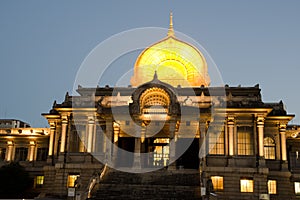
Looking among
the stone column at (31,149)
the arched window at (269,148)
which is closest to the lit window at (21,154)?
the stone column at (31,149)

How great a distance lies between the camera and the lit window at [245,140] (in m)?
Answer: 41.9

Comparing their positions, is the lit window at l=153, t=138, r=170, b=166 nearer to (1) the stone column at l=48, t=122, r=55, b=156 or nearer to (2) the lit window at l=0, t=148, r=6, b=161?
(1) the stone column at l=48, t=122, r=55, b=156

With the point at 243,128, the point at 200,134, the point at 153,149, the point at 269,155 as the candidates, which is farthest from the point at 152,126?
the point at 269,155

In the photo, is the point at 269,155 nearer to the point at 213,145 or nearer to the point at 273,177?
the point at 273,177

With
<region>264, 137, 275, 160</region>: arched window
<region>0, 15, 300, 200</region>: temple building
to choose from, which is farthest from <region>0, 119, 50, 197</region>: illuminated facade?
<region>264, 137, 275, 160</region>: arched window

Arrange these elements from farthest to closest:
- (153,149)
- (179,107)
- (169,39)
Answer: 1. (169,39)
2. (153,149)
3. (179,107)

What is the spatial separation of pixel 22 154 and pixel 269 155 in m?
32.8

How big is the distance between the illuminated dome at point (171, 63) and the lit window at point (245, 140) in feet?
42.3

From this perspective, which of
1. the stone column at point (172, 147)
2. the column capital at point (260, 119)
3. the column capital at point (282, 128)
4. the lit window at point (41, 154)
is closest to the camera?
the stone column at point (172, 147)

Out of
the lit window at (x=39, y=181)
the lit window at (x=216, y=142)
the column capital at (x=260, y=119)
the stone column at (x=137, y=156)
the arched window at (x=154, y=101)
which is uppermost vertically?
the arched window at (x=154, y=101)

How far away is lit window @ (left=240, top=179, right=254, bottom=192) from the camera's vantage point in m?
40.1

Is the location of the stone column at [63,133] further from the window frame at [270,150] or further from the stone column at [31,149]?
the window frame at [270,150]

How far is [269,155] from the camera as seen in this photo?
4328 cm

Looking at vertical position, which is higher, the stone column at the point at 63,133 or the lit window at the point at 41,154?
the stone column at the point at 63,133
